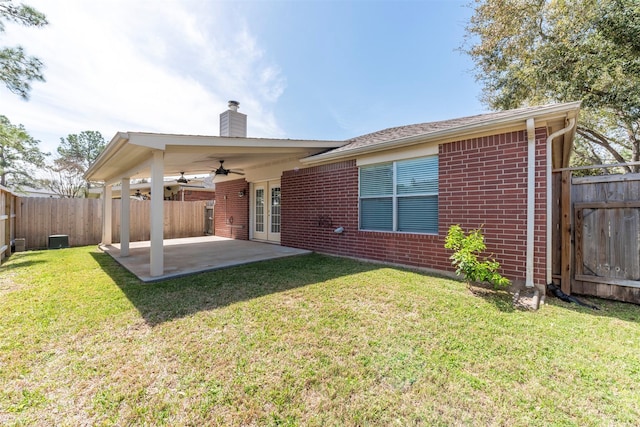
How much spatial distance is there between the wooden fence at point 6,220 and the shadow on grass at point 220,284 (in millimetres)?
2706

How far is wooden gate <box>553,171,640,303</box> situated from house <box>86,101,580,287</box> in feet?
1.88

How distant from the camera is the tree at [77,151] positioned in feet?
91.0

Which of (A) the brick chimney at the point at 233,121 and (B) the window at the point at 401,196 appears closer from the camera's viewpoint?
(B) the window at the point at 401,196

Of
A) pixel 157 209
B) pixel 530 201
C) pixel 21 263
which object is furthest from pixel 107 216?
pixel 530 201

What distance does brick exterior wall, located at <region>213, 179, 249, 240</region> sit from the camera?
1113cm

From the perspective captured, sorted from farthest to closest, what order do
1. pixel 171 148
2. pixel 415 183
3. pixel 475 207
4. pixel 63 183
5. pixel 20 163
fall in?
1. pixel 63 183
2. pixel 20 163
3. pixel 415 183
4. pixel 171 148
5. pixel 475 207

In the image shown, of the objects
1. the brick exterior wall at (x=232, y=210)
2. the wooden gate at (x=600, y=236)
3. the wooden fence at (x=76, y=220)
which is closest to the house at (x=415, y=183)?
the wooden gate at (x=600, y=236)

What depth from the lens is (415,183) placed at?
5.79m

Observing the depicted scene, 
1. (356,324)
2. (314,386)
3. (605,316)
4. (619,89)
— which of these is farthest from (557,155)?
(314,386)

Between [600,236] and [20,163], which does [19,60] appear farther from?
[20,163]

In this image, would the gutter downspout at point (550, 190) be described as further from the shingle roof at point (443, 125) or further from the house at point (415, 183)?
the shingle roof at point (443, 125)

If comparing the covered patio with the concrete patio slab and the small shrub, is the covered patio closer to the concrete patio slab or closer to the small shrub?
the concrete patio slab

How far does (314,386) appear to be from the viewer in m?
2.18

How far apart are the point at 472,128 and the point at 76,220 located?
12.7 m
